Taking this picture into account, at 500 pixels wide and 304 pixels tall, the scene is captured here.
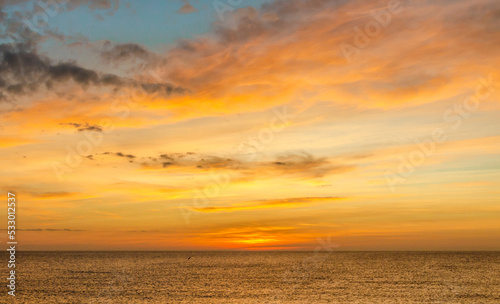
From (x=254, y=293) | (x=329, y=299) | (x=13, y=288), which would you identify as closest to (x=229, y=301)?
(x=254, y=293)

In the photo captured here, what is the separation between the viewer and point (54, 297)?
77688 millimetres

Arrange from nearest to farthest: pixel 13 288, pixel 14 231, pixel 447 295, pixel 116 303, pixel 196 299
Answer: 1. pixel 14 231
2. pixel 116 303
3. pixel 196 299
4. pixel 447 295
5. pixel 13 288

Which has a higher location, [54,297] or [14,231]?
[14,231]

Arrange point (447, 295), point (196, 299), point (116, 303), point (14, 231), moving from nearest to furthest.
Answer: point (14, 231)
point (116, 303)
point (196, 299)
point (447, 295)

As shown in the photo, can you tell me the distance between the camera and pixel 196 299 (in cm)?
7494

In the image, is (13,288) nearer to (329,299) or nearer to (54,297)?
(54,297)

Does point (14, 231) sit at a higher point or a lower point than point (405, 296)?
higher

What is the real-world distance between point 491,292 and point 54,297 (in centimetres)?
8512

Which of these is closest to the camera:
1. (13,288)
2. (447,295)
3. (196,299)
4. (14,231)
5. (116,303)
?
(14,231)

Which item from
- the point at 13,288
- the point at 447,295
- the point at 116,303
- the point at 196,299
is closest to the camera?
the point at 116,303

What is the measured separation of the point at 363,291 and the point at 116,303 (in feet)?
156

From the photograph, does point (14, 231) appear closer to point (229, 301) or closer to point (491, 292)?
point (229, 301)

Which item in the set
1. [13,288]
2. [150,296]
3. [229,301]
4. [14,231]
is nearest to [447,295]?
[229,301]

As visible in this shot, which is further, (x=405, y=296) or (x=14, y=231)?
(x=405, y=296)
